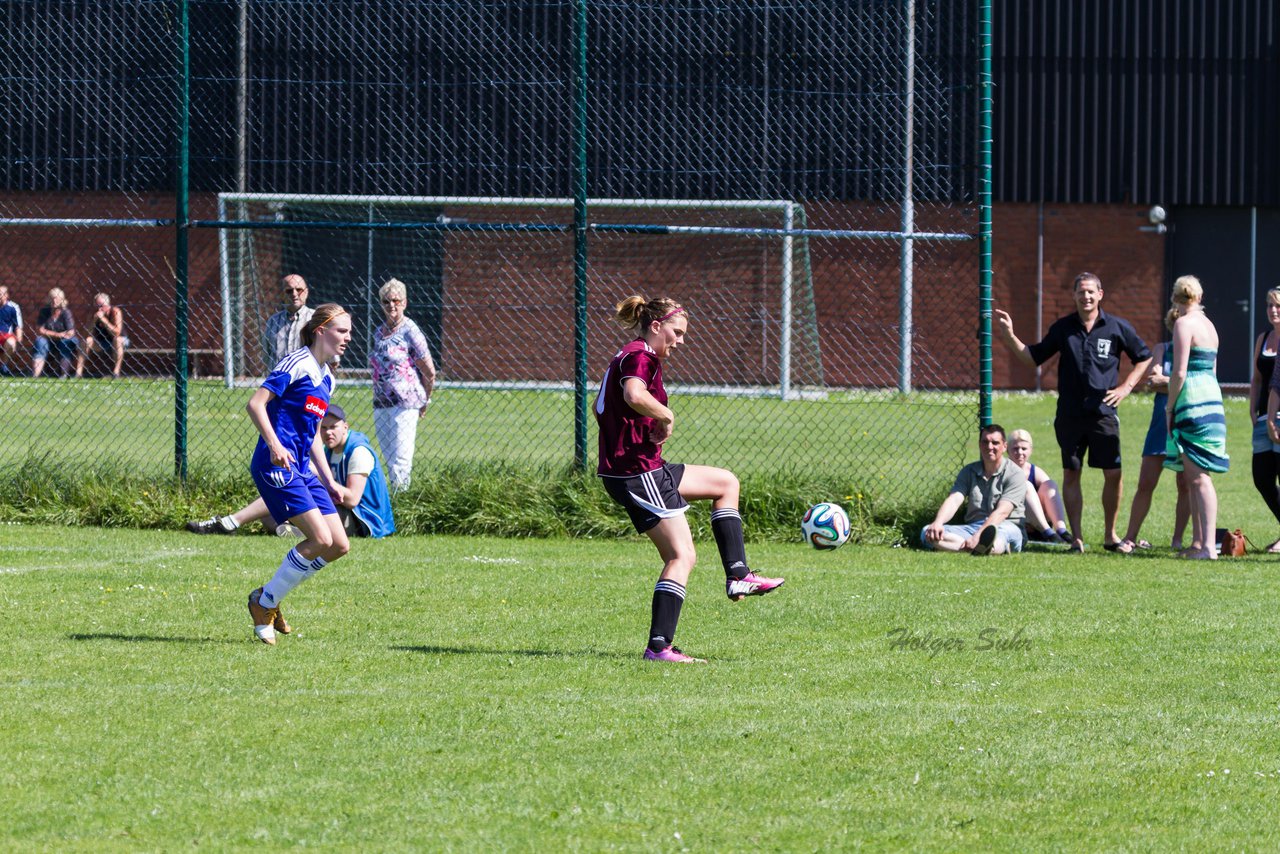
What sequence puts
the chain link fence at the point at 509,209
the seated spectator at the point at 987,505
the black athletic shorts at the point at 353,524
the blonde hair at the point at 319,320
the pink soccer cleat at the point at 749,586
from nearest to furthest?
the pink soccer cleat at the point at 749,586
the blonde hair at the point at 319,320
the seated spectator at the point at 987,505
the black athletic shorts at the point at 353,524
the chain link fence at the point at 509,209

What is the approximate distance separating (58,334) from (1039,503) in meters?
14.5

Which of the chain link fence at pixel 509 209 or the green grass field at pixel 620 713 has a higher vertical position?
the chain link fence at pixel 509 209

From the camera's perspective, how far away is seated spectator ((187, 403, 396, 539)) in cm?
1119

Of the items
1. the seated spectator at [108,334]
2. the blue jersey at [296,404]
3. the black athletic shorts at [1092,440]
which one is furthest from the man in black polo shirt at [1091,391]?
the seated spectator at [108,334]

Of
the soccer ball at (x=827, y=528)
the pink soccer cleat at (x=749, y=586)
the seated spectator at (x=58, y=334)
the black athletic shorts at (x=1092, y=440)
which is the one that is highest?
the seated spectator at (x=58, y=334)

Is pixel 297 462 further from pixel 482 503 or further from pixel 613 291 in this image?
pixel 613 291

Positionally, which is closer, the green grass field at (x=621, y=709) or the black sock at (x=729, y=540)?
the green grass field at (x=621, y=709)

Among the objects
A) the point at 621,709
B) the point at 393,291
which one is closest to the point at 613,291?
the point at 393,291

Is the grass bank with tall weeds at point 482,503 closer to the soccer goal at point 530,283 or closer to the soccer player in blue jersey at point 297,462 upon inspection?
the soccer player in blue jersey at point 297,462

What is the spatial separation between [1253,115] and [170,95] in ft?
60.7

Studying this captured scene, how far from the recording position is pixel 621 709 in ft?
20.7

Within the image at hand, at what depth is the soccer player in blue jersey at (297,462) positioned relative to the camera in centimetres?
766

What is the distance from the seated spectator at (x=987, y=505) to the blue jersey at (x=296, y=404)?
511cm

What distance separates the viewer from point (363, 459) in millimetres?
11258
